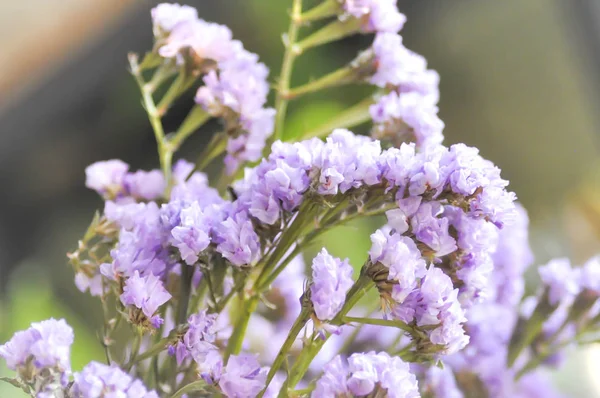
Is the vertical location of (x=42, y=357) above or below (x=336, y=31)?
below

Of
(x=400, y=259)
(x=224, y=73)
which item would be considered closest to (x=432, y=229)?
(x=400, y=259)

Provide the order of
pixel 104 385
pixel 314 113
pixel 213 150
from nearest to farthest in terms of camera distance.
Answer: pixel 104 385, pixel 213 150, pixel 314 113

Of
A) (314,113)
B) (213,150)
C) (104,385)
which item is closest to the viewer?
(104,385)

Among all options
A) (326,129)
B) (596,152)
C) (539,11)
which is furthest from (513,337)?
(539,11)

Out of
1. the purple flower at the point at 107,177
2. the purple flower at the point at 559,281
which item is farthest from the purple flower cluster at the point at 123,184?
the purple flower at the point at 559,281

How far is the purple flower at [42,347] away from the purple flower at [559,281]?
24 cm

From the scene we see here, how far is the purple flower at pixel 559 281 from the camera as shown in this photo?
1.03ft

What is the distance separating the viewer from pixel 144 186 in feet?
0.90

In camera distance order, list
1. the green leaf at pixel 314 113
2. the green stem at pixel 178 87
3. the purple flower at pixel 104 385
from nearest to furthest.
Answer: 1. the purple flower at pixel 104 385
2. the green stem at pixel 178 87
3. the green leaf at pixel 314 113

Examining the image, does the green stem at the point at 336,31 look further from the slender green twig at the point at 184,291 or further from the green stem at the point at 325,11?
the slender green twig at the point at 184,291

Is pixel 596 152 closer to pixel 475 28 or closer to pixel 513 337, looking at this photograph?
pixel 475 28

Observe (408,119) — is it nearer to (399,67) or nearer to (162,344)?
(399,67)

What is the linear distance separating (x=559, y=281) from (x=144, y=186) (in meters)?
0.22

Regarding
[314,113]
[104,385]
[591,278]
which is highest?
[314,113]
